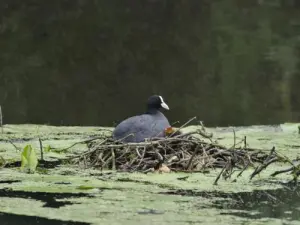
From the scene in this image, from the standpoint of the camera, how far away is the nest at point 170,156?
757cm

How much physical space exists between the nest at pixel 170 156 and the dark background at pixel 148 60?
609 cm

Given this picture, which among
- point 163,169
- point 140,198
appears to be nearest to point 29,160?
point 163,169

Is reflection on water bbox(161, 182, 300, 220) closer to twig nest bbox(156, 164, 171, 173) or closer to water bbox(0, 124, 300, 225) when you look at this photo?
water bbox(0, 124, 300, 225)

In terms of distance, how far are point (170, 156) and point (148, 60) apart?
48.7ft

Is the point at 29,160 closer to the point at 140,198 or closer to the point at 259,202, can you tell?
the point at 140,198

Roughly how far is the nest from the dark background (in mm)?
6085

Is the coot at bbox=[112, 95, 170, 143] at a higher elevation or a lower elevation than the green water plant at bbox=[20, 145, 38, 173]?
higher

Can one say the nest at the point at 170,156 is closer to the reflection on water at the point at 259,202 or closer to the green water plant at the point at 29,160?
the green water plant at the point at 29,160

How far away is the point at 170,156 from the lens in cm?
774

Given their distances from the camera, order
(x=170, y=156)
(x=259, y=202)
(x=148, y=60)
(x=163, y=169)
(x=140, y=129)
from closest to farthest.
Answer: (x=259, y=202) → (x=163, y=169) → (x=170, y=156) → (x=140, y=129) → (x=148, y=60)

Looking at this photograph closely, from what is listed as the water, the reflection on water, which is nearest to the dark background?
the water

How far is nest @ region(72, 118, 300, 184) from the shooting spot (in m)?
7.57

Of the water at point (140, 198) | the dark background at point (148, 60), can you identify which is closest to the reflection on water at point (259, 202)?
the water at point (140, 198)

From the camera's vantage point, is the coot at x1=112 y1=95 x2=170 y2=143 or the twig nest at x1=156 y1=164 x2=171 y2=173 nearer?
the twig nest at x1=156 y1=164 x2=171 y2=173
